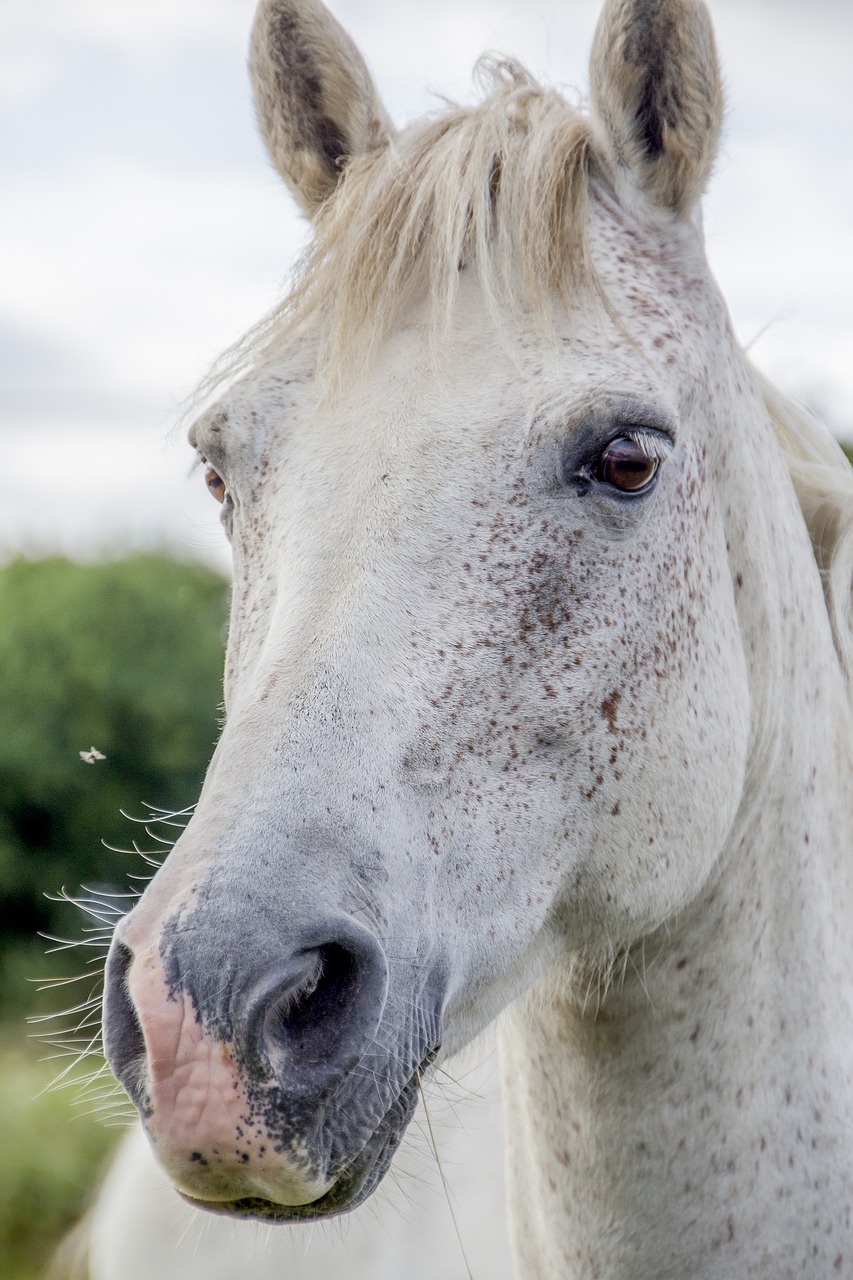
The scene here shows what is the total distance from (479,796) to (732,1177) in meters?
0.89

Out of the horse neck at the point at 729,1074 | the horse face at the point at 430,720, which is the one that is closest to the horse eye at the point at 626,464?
the horse face at the point at 430,720

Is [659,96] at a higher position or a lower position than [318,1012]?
higher

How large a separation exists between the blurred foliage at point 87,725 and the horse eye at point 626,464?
9.14 metres

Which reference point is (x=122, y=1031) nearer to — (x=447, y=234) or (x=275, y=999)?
(x=275, y=999)

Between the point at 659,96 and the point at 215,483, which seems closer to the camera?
the point at 659,96

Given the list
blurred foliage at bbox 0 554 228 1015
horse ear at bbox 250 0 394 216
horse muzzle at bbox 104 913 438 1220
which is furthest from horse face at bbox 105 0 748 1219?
blurred foliage at bbox 0 554 228 1015

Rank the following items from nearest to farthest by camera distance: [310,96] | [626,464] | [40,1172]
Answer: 1. [626,464]
2. [310,96]
3. [40,1172]

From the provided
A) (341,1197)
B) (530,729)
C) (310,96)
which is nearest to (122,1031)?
(341,1197)

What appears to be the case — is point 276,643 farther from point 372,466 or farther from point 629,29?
point 629,29

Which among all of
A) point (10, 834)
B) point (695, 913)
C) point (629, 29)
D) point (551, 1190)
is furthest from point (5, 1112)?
point (629, 29)

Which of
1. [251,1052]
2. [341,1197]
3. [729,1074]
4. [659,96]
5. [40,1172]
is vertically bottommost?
[40,1172]

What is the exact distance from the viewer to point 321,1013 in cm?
143

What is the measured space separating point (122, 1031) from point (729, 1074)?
1.12m

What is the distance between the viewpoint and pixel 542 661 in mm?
1760
